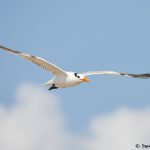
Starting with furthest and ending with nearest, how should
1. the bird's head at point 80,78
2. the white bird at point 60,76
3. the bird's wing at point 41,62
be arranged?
the bird's head at point 80,78 → the white bird at point 60,76 → the bird's wing at point 41,62

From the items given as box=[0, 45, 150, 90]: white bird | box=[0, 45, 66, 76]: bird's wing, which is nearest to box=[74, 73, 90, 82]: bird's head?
box=[0, 45, 150, 90]: white bird

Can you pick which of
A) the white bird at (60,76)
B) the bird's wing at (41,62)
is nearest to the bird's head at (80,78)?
the white bird at (60,76)

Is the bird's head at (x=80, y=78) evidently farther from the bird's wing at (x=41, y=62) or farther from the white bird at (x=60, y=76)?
the bird's wing at (x=41, y=62)

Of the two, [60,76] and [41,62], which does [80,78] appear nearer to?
[60,76]

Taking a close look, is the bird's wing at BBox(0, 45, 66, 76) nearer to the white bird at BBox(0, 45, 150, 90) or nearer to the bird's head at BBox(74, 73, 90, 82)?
the white bird at BBox(0, 45, 150, 90)

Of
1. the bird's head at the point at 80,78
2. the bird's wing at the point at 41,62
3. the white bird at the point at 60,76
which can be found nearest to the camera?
the bird's wing at the point at 41,62

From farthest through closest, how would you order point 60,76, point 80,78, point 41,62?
point 60,76 → point 80,78 → point 41,62

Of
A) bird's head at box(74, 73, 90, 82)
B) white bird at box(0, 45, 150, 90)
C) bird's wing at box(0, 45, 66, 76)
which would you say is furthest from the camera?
bird's head at box(74, 73, 90, 82)

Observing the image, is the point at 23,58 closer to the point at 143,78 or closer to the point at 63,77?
the point at 63,77

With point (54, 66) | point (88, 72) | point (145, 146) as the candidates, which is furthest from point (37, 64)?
point (145, 146)

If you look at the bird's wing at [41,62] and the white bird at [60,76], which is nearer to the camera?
the bird's wing at [41,62]

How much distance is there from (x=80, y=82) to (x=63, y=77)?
2.15 ft

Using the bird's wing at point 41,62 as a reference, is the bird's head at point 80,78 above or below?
below

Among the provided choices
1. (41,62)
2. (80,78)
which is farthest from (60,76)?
(41,62)
